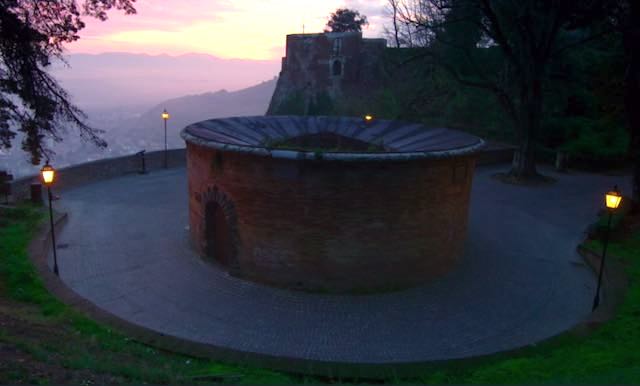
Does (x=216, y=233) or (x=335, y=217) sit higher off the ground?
(x=335, y=217)

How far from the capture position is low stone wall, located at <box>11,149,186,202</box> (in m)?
17.5

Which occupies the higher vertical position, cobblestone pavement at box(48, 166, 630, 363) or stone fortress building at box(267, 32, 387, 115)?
stone fortress building at box(267, 32, 387, 115)

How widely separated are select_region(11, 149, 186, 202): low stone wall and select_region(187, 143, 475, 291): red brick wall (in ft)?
31.9

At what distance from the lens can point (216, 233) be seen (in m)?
12.2

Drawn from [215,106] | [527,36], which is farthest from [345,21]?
[215,106]

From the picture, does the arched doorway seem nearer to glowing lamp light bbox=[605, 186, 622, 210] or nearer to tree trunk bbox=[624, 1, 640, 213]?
glowing lamp light bbox=[605, 186, 622, 210]

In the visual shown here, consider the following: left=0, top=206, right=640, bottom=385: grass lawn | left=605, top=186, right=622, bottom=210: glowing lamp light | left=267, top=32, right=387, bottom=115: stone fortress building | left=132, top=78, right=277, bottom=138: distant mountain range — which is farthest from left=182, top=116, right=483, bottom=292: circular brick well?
left=132, top=78, right=277, bottom=138: distant mountain range

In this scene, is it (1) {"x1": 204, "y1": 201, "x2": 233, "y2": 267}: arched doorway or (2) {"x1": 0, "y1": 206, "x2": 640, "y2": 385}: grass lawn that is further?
(1) {"x1": 204, "y1": 201, "x2": 233, "y2": 267}: arched doorway

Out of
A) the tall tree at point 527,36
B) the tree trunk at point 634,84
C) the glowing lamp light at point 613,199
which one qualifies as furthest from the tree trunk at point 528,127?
the glowing lamp light at point 613,199

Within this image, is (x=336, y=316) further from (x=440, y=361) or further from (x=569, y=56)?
(x=569, y=56)

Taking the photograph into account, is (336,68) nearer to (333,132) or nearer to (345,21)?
(345,21)

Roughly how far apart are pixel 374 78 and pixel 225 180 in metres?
39.8

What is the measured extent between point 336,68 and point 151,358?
44556 millimetres

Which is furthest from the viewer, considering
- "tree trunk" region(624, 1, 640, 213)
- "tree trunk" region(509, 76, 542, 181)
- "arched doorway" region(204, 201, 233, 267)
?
"tree trunk" region(509, 76, 542, 181)
